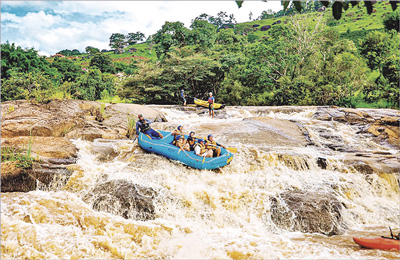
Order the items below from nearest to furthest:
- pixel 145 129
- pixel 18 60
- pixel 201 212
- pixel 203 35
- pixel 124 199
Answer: pixel 124 199 < pixel 201 212 < pixel 145 129 < pixel 18 60 < pixel 203 35

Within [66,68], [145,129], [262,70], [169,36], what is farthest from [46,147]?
[66,68]

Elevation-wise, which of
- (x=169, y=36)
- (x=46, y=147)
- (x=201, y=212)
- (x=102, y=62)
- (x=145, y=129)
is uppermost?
(x=169, y=36)

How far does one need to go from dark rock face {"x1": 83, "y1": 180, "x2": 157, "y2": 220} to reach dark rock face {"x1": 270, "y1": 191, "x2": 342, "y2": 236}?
2.68m

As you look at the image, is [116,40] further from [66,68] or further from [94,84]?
[94,84]

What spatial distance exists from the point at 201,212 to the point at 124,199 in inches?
64.9

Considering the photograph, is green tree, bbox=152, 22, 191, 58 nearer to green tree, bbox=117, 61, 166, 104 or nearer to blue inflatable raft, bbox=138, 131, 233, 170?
green tree, bbox=117, 61, 166, 104

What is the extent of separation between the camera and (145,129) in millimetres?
8891

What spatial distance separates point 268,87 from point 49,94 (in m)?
13.6

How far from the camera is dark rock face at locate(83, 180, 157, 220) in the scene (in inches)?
227

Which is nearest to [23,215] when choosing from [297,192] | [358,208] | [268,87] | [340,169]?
[297,192]

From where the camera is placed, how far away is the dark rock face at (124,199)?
577 cm

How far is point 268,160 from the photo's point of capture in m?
8.27

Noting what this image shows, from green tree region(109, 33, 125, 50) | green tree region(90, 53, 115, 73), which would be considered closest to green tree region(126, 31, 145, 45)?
green tree region(109, 33, 125, 50)

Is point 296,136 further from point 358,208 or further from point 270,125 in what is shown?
point 358,208
